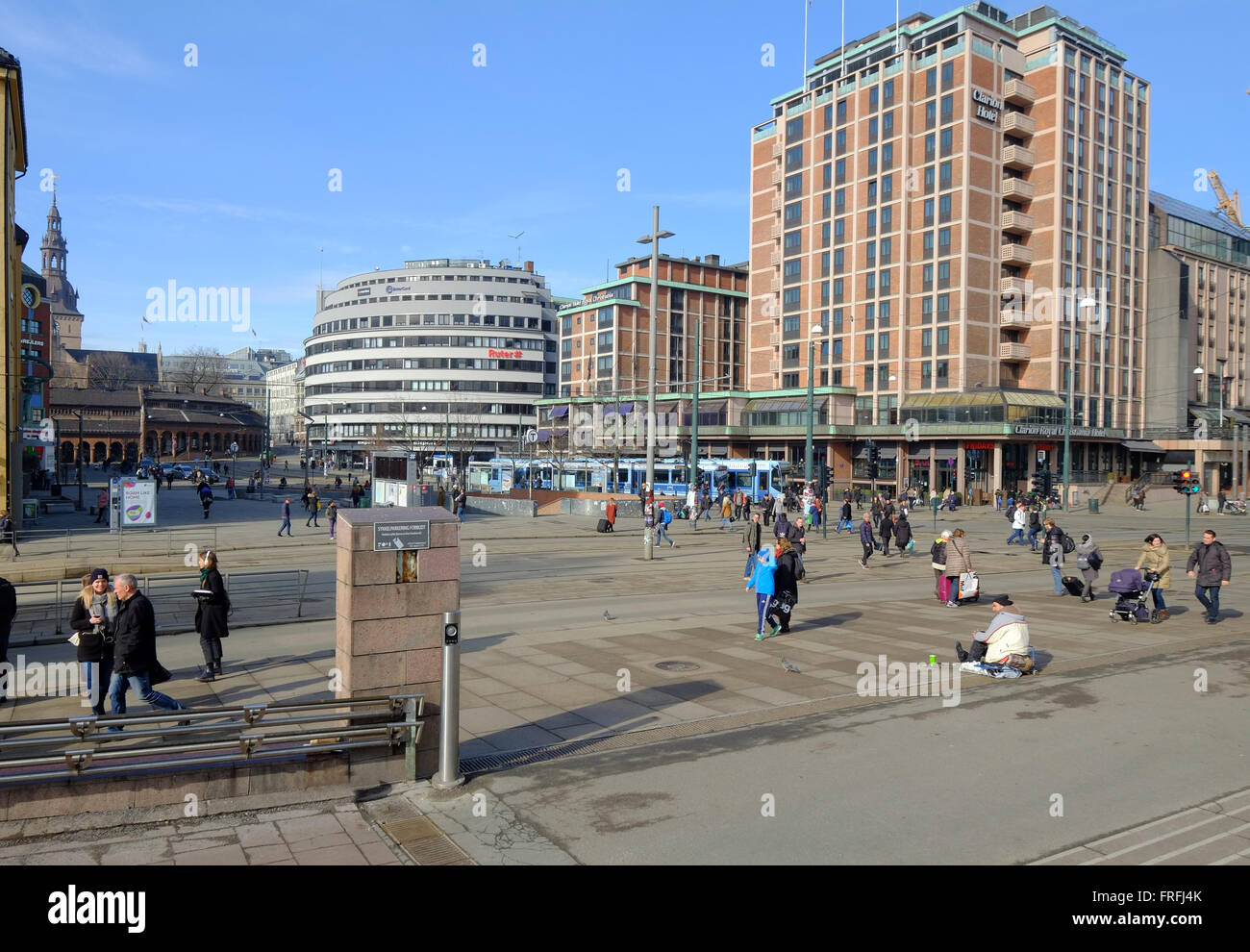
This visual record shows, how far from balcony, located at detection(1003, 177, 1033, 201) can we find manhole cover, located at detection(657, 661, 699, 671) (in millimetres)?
67655

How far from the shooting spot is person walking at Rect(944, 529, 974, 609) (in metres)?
17.1

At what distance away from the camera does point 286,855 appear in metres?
6.14

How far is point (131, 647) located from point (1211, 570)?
16927 millimetres

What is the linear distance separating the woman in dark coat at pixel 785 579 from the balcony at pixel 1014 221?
63334mm

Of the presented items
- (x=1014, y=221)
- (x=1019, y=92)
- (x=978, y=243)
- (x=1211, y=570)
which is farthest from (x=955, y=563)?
(x=1019, y=92)

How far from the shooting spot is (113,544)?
28.5 meters

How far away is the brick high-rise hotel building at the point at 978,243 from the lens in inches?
2596

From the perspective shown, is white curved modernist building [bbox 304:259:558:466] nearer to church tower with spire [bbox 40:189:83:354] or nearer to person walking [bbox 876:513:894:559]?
church tower with spire [bbox 40:189:83:354]

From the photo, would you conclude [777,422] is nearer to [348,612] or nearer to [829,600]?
[829,600]

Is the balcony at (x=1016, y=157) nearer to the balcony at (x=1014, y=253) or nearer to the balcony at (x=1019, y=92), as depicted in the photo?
the balcony at (x=1019, y=92)

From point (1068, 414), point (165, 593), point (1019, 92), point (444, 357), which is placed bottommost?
point (165, 593)

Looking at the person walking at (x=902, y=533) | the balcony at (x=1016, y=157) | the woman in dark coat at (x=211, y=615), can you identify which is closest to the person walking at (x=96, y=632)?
the woman in dark coat at (x=211, y=615)

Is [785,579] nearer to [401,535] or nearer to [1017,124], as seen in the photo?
[401,535]
